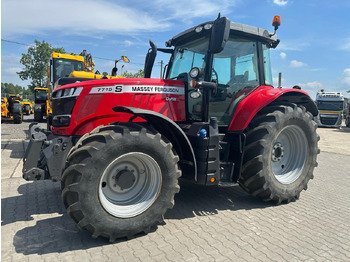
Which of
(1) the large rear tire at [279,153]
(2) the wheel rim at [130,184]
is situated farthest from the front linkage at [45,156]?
(1) the large rear tire at [279,153]

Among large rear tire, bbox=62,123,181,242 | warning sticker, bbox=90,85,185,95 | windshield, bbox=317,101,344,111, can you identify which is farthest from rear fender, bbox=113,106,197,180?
windshield, bbox=317,101,344,111

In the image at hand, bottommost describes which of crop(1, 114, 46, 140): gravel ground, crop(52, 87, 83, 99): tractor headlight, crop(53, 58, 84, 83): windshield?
crop(1, 114, 46, 140): gravel ground

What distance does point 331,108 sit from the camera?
22500 mm

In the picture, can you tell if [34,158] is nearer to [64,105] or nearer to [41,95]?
[64,105]

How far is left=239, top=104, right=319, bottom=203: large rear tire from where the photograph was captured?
390 cm

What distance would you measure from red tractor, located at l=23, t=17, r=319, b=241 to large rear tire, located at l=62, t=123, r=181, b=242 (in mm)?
11

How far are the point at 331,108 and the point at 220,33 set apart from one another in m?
22.9

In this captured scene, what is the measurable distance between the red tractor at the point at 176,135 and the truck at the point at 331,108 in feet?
67.6

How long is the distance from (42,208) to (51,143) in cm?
121

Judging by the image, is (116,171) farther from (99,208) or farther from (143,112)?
(143,112)

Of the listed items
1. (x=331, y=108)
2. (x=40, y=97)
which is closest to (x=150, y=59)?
(x=40, y=97)

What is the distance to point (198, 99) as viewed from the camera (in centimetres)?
393

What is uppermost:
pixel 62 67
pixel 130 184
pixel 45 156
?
pixel 62 67

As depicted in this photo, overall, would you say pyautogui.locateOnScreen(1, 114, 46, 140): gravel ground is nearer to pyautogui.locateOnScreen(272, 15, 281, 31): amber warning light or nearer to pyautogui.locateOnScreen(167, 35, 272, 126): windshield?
pyautogui.locateOnScreen(167, 35, 272, 126): windshield
